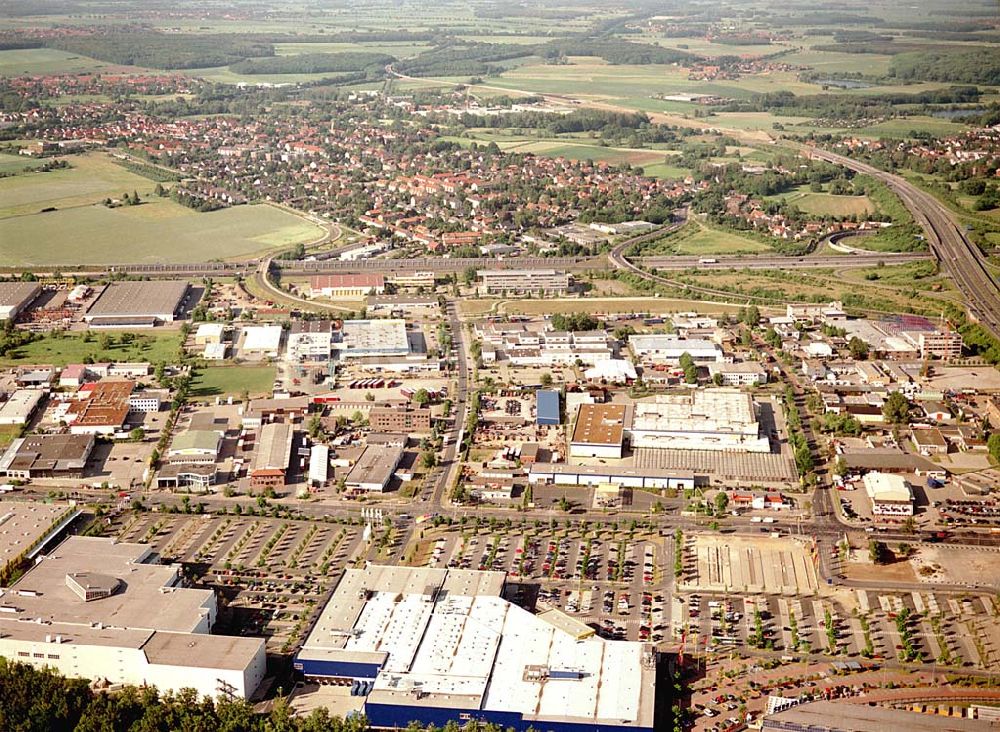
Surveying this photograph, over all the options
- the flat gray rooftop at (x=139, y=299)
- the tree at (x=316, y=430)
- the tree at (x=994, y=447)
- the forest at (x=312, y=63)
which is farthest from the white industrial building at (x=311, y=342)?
the forest at (x=312, y=63)

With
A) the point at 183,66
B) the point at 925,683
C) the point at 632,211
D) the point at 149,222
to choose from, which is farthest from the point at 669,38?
the point at 925,683

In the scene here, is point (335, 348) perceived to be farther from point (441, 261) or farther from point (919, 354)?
point (919, 354)

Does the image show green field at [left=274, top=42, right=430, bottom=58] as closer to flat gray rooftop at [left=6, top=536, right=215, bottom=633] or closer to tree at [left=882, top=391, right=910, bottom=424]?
tree at [left=882, top=391, right=910, bottom=424]

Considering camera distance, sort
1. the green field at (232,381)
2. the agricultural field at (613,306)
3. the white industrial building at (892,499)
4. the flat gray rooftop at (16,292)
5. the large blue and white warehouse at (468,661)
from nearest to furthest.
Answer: the large blue and white warehouse at (468,661)
the white industrial building at (892,499)
the green field at (232,381)
the flat gray rooftop at (16,292)
the agricultural field at (613,306)

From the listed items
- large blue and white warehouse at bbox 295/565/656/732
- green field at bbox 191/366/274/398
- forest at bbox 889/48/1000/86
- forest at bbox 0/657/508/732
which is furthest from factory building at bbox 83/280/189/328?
forest at bbox 889/48/1000/86

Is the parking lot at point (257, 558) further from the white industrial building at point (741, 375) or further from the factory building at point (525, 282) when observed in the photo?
the factory building at point (525, 282)

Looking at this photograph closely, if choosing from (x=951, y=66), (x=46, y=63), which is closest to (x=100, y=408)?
(x=46, y=63)
